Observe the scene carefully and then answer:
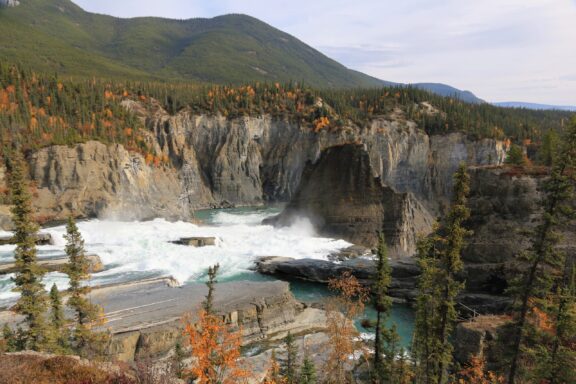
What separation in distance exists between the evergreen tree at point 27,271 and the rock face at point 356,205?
123ft

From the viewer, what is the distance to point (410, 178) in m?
111

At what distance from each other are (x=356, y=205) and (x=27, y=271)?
39.3 meters

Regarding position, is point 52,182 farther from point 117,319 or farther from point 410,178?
point 410,178

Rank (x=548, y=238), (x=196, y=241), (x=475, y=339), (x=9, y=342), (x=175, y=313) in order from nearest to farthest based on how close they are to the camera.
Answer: (x=548, y=238) < (x=9, y=342) < (x=475, y=339) < (x=175, y=313) < (x=196, y=241)

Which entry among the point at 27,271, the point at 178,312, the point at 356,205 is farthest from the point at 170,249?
the point at 27,271

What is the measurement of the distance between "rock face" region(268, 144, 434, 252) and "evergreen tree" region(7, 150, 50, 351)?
37.5 m

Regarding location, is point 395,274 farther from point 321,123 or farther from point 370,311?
point 321,123

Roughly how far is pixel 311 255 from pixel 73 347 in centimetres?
3022

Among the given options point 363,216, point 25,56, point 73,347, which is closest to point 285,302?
point 73,347

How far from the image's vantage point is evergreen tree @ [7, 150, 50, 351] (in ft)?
64.2

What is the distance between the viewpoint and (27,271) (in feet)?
66.4

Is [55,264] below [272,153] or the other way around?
below

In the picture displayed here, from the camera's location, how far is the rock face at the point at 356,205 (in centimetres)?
4984

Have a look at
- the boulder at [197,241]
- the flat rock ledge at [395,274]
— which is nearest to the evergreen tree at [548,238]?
the flat rock ledge at [395,274]
